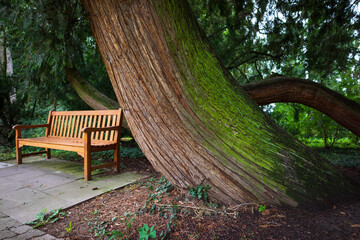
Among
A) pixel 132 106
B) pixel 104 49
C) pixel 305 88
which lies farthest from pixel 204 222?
pixel 305 88

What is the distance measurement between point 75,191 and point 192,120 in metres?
2.10

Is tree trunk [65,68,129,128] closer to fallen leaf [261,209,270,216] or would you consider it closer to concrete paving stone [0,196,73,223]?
concrete paving stone [0,196,73,223]

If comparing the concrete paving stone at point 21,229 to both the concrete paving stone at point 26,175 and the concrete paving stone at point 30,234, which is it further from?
the concrete paving stone at point 26,175

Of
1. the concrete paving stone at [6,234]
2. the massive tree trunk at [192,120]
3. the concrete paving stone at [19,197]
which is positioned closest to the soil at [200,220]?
the massive tree trunk at [192,120]

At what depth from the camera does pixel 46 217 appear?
2248mm

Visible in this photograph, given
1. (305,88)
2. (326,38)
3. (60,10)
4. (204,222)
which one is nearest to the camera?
(204,222)

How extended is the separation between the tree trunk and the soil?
8.80 feet

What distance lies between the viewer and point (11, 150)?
629cm

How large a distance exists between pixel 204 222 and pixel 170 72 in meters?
1.42

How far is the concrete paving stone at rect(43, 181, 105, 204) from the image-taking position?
109 inches

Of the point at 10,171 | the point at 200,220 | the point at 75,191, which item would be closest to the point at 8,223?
the point at 75,191

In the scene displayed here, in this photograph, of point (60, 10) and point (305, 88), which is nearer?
point (60, 10)

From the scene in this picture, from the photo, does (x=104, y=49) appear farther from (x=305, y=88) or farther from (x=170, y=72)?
(x=305, y=88)

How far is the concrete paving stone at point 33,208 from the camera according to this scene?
7.44ft
